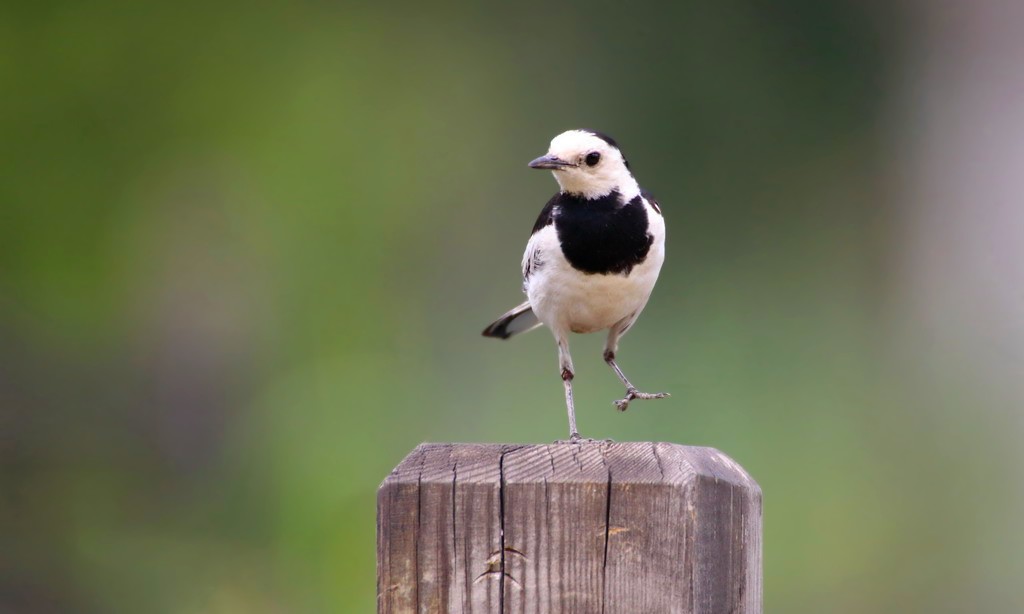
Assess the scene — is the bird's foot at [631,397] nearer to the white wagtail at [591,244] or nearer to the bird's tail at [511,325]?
the white wagtail at [591,244]

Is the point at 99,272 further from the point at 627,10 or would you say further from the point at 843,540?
the point at 843,540

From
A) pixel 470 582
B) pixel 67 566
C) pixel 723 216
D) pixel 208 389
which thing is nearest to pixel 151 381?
pixel 208 389

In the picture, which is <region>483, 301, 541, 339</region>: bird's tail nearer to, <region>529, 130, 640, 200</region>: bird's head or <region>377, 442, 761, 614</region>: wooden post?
<region>529, 130, 640, 200</region>: bird's head

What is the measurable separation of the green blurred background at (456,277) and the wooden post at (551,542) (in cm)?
380

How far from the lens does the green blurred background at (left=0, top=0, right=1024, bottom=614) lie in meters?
5.71

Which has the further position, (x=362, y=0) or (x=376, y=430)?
(x=362, y=0)

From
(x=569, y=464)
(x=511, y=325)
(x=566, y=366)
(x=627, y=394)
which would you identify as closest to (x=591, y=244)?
(x=566, y=366)

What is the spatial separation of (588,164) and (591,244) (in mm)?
253

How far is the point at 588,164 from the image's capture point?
3.66 m

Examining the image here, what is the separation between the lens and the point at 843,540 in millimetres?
5586

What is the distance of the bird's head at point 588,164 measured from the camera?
3.63m

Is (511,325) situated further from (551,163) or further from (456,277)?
(456,277)

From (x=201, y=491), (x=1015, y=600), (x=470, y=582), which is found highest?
(x=470, y=582)

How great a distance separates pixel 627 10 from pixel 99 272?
117 inches
